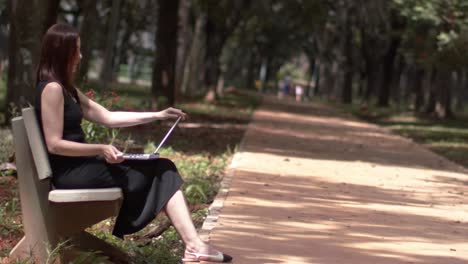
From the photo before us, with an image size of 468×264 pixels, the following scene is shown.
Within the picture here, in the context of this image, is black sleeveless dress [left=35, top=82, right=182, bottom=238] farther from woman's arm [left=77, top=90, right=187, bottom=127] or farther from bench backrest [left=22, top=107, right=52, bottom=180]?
woman's arm [left=77, top=90, right=187, bottom=127]

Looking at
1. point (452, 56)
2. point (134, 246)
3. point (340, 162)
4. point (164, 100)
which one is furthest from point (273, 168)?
point (452, 56)

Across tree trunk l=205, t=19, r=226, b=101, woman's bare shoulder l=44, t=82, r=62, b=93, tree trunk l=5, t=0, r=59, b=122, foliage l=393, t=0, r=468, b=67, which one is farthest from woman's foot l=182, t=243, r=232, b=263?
tree trunk l=205, t=19, r=226, b=101

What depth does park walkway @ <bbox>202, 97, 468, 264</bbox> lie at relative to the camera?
8047mm

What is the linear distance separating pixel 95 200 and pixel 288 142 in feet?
50.0

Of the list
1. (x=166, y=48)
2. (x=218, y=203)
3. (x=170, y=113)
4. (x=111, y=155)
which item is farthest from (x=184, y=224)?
(x=166, y=48)

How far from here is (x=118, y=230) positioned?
679 cm

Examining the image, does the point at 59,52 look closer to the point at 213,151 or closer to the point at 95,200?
the point at 95,200

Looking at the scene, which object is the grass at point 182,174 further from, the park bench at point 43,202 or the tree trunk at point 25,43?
the tree trunk at point 25,43

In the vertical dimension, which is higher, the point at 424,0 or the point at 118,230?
the point at 424,0

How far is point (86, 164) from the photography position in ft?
21.7

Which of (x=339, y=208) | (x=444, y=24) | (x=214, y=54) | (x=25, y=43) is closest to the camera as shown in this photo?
(x=339, y=208)

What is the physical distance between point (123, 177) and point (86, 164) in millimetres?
248

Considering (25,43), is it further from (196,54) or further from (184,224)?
(196,54)

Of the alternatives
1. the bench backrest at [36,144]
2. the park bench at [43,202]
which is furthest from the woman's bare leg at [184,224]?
the bench backrest at [36,144]
